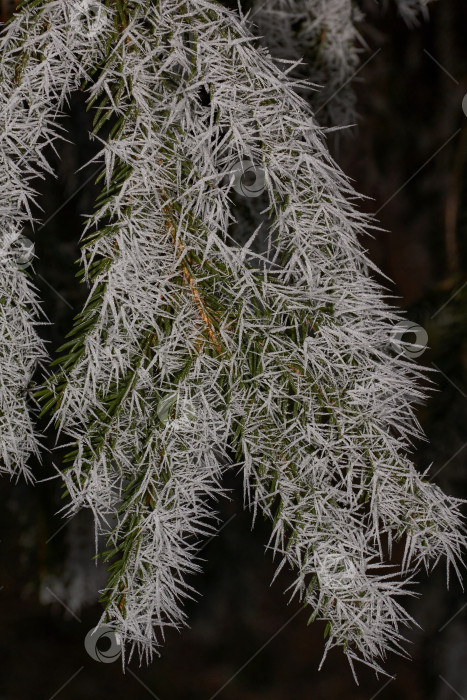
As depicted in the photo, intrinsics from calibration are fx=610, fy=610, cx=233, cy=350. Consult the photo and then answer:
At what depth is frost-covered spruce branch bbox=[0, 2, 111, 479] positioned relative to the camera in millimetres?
331

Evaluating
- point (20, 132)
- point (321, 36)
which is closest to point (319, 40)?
point (321, 36)

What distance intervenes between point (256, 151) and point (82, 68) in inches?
4.2

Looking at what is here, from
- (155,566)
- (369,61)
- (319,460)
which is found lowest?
(155,566)

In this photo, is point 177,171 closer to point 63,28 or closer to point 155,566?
point 63,28

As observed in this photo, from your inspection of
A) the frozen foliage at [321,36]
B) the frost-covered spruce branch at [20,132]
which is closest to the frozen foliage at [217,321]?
the frost-covered spruce branch at [20,132]

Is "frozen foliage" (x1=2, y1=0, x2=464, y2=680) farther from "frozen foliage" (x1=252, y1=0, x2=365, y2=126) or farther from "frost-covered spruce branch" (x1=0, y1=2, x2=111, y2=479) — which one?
"frozen foliage" (x1=252, y1=0, x2=365, y2=126)

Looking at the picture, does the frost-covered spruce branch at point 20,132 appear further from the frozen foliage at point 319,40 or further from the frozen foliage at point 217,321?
the frozen foliage at point 319,40

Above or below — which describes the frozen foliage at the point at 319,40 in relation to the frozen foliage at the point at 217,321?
above

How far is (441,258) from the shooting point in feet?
1.62

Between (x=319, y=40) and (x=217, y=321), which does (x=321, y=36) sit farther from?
(x=217, y=321)

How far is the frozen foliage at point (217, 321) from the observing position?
317 mm

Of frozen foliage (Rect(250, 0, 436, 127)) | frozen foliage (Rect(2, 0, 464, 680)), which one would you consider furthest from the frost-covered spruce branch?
frozen foliage (Rect(250, 0, 436, 127))

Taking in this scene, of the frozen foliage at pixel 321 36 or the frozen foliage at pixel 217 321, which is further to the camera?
the frozen foliage at pixel 321 36

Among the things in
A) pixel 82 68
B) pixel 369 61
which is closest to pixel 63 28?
pixel 82 68
